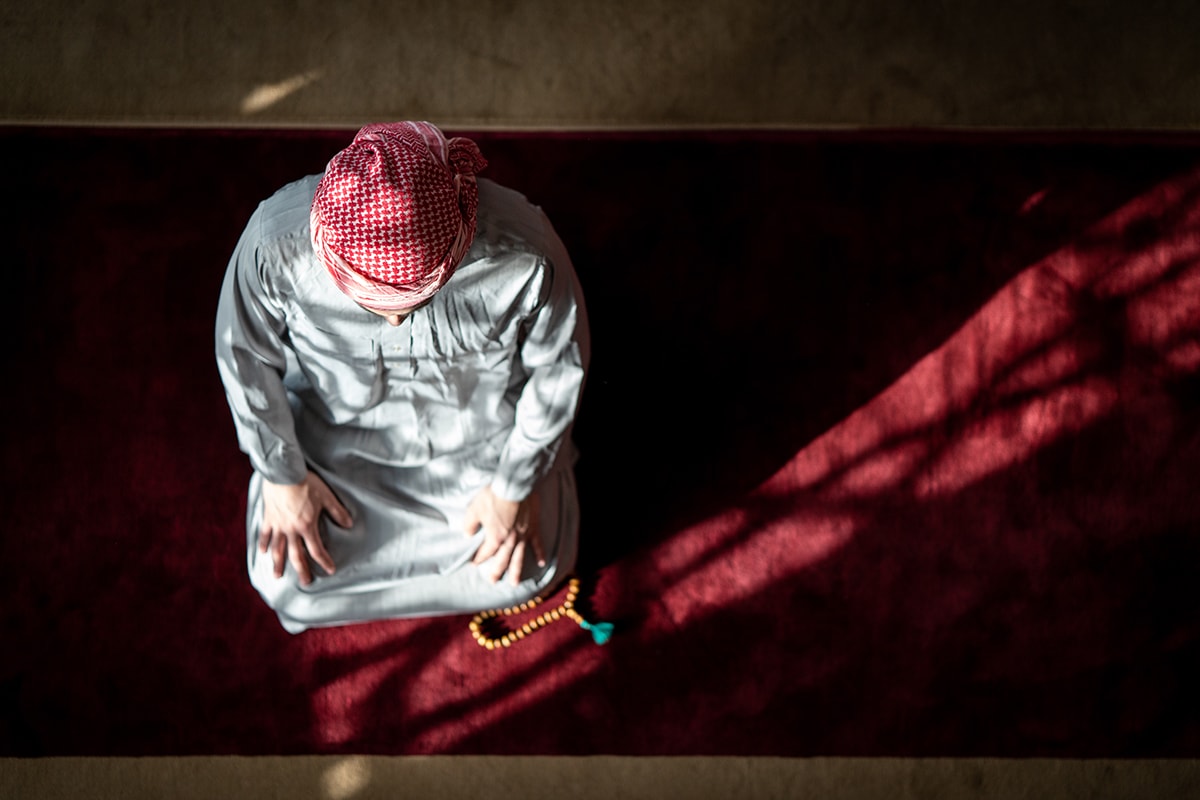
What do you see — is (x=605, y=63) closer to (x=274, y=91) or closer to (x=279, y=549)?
(x=274, y=91)

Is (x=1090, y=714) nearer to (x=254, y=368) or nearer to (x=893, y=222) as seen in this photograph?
(x=893, y=222)

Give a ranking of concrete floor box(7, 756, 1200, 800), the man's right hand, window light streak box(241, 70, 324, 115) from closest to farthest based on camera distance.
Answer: the man's right hand
concrete floor box(7, 756, 1200, 800)
window light streak box(241, 70, 324, 115)

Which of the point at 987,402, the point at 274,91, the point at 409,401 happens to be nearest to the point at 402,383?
the point at 409,401

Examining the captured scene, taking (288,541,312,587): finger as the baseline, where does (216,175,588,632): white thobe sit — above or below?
above

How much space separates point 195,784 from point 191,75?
56.8 inches

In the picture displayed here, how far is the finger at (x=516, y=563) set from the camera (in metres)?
1.44

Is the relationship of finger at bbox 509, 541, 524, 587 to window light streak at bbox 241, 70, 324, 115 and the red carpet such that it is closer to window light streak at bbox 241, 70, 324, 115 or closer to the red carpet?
the red carpet

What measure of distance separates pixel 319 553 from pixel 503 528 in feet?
0.93

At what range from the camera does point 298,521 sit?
1.37m

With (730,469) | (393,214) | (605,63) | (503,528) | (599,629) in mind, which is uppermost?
(393,214)

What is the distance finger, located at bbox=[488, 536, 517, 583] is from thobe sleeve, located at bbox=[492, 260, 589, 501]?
85 millimetres

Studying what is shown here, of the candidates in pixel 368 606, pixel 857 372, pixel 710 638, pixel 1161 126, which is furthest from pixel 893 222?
pixel 368 606

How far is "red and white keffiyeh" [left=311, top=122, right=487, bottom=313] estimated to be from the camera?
909 mm

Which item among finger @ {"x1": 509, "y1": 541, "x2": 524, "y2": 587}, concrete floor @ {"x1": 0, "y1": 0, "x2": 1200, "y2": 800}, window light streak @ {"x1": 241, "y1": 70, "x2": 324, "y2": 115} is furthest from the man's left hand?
window light streak @ {"x1": 241, "y1": 70, "x2": 324, "y2": 115}
